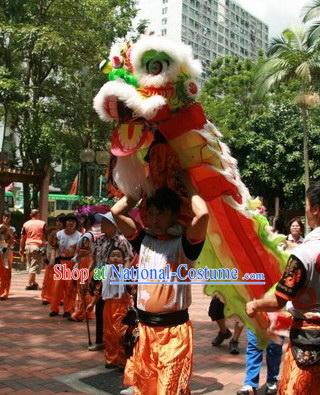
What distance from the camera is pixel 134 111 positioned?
272 centimetres

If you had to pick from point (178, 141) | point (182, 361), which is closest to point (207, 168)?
point (178, 141)

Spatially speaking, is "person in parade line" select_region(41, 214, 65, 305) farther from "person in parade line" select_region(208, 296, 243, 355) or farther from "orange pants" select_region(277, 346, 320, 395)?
"orange pants" select_region(277, 346, 320, 395)

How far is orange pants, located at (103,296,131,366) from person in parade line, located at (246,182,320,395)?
263 cm

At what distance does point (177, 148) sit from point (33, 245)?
26.0ft

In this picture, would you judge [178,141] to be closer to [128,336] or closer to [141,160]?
[141,160]

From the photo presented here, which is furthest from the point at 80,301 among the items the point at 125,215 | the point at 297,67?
the point at 297,67

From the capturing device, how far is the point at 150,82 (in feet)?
9.04

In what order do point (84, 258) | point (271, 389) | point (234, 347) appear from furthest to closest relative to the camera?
point (84, 258)
point (234, 347)
point (271, 389)

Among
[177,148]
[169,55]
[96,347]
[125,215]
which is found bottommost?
[96,347]

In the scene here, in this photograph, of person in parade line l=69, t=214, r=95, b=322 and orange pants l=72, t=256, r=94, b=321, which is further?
orange pants l=72, t=256, r=94, b=321

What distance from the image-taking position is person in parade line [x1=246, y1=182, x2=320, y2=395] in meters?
2.56

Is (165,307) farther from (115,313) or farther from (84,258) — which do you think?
(84,258)

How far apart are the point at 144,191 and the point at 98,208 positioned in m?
3.61

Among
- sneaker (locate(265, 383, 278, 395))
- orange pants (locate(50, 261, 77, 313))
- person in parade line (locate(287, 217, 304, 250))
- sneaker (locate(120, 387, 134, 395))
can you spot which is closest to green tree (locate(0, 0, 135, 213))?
orange pants (locate(50, 261, 77, 313))
